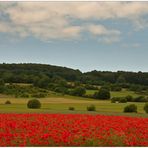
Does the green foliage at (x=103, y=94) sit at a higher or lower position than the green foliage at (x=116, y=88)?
lower

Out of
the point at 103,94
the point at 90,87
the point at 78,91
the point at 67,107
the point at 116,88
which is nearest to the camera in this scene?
the point at 67,107

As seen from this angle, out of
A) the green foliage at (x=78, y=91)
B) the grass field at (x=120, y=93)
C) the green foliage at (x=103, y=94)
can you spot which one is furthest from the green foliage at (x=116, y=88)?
the green foliage at (x=103, y=94)

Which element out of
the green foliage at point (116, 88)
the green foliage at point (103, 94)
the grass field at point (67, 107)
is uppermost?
the green foliage at point (116, 88)

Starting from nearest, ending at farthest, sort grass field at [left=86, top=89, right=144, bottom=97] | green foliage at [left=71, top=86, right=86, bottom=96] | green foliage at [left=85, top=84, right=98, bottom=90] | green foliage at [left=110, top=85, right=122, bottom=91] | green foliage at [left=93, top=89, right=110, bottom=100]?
green foliage at [left=93, top=89, right=110, bottom=100], grass field at [left=86, top=89, right=144, bottom=97], green foliage at [left=71, top=86, right=86, bottom=96], green foliage at [left=85, top=84, right=98, bottom=90], green foliage at [left=110, top=85, right=122, bottom=91]

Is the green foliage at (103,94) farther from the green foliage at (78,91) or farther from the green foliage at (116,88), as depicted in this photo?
the green foliage at (116,88)

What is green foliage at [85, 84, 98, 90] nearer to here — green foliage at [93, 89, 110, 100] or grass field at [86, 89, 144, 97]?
grass field at [86, 89, 144, 97]

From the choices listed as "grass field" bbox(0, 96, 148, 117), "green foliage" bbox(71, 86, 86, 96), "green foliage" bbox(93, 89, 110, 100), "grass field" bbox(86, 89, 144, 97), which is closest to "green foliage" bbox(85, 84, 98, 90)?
"grass field" bbox(86, 89, 144, 97)

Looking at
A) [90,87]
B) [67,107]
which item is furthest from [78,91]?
[67,107]

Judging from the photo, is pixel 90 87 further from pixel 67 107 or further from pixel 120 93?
pixel 67 107

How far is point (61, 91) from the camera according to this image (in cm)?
9956

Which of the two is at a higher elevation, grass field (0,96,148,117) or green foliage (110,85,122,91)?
green foliage (110,85,122,91)

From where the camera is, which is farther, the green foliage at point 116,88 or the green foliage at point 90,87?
the green foliage at point 116,88

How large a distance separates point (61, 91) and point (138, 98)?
2228 centimetres

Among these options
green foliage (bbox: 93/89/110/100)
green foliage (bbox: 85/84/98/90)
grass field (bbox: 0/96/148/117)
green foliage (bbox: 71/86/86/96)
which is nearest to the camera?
grass field (bbox: 0/96/148/117)
